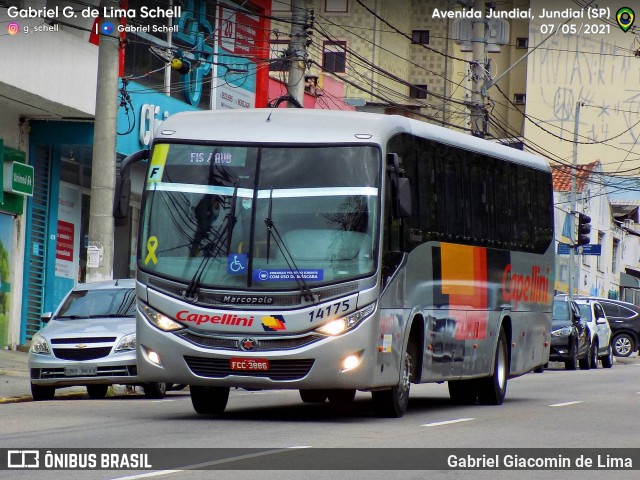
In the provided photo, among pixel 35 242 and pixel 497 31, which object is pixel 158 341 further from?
pixel 497 31

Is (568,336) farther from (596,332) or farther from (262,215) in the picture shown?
(262,215)

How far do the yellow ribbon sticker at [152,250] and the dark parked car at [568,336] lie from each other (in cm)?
2151

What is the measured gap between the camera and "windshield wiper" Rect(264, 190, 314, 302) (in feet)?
49.1

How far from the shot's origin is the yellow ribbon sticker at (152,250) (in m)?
15.5

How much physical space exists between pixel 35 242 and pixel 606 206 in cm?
4358

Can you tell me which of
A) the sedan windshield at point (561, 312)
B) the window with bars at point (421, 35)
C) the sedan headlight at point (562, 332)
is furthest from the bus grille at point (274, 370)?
the window with bars at point (421, 35)

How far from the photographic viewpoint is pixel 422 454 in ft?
39.4

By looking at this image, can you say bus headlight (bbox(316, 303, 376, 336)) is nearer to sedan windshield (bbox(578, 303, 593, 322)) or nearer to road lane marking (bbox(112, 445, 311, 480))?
road lane marking (bbox(112, 445, 311, 480))

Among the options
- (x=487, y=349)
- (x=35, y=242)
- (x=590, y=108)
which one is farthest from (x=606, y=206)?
(x=487, y=349)

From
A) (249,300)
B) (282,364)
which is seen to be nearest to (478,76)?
(249,300)

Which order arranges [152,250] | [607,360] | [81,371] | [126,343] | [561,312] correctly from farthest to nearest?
[607,360]
[561,312]
[126,343]
[81,371]
[152,250]

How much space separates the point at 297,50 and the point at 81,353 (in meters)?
9.59

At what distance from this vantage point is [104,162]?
73.3ft

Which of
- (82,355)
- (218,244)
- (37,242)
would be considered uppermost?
(218,244)
